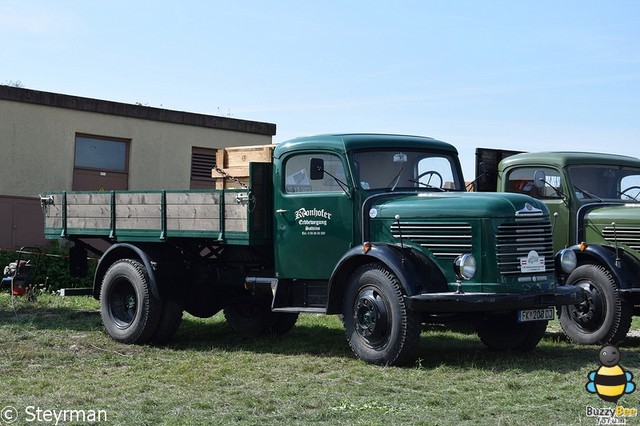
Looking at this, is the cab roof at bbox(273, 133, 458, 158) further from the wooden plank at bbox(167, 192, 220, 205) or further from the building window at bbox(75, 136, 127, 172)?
the building window at bbox(75, 136, 127, 172)

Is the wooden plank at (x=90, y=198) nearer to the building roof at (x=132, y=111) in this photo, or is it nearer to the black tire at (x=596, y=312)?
the black tire at (x=596, y=312)

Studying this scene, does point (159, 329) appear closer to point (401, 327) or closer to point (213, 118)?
point (401, 327)

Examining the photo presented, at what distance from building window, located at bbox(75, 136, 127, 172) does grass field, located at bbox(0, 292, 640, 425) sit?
29.7 feet

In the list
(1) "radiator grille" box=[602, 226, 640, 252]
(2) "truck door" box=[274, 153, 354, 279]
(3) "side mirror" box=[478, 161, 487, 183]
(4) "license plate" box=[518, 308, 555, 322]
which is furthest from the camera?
(3) "side mirror" box=[478, 161, 487, 183]

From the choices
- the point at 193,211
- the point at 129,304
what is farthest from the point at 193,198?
the point at 129,304

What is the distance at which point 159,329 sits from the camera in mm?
11156

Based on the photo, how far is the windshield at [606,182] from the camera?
39.1ft

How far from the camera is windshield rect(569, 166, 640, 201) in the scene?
1192 cm

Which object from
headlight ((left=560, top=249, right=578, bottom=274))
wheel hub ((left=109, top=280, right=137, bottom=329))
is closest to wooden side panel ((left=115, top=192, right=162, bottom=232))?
wheel hub ((left=109, top=280, right=137, bottom=329))

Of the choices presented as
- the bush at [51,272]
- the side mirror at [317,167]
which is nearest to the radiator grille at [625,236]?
the side mirror at [317,167]

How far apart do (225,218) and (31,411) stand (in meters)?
4.15

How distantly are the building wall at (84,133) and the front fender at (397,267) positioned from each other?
11.4 meters

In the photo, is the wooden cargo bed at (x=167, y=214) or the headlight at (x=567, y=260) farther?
the wooden cargo bed at (x=167, y=214)

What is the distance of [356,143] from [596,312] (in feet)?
10.7
